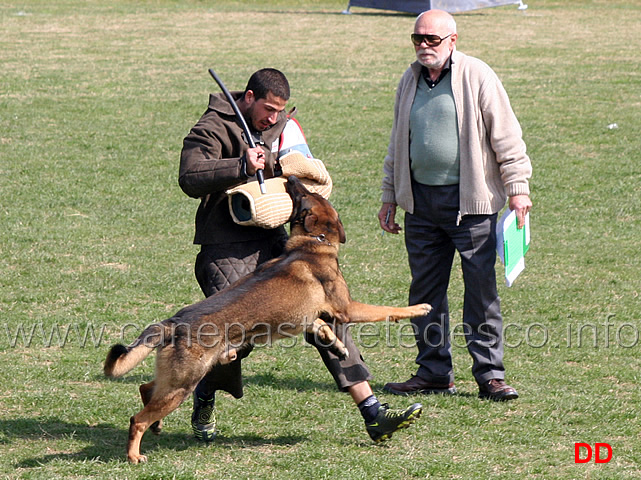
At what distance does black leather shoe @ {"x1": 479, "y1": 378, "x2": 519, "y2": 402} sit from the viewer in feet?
18.5

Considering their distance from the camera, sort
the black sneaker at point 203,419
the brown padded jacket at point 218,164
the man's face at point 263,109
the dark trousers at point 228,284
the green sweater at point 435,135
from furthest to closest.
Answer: the green sweater at point 435,135, the black sneaker at point 203,419, the dark trousers at point 228,284, the man's face at point 263,109, the brown padded jacket at point 218,164

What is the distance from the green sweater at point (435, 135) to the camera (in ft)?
18.1

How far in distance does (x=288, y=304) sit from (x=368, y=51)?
17.6 meters

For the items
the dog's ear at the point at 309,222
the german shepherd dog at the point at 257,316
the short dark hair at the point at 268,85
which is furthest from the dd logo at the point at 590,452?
the short dark hair at the point at 268,85

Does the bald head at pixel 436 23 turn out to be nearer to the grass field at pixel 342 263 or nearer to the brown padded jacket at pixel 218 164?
the brown padded jacket at pixel 218 164

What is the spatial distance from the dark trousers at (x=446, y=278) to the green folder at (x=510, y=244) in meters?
0.15

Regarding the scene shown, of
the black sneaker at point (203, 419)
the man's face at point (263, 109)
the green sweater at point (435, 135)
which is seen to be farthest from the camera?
the green sweater at point (435, 135)

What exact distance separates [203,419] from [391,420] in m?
1.08

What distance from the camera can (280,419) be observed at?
5.41 meters

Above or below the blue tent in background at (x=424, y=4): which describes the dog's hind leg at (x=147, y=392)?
below

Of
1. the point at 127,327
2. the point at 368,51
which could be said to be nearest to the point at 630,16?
the point at 368,51

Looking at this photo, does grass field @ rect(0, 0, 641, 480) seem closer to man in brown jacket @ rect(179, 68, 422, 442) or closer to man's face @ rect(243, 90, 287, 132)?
man in brown jacket @ rect(179, 68, 422, 442)

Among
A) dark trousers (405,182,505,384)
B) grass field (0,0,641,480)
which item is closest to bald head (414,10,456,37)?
dark trousers (405,182,505,384)

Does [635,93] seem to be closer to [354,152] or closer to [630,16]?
[354,152]
